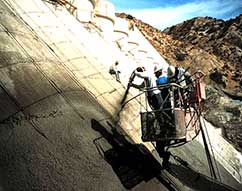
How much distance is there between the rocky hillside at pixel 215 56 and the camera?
22.2m

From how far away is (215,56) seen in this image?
134 feet

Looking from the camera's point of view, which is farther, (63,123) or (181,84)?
(181,84)

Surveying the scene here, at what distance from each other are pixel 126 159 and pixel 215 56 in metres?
34.5

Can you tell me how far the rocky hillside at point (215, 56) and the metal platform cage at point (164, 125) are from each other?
1278cm

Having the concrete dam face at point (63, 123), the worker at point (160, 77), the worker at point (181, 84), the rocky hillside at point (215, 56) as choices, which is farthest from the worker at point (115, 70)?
the rocky hillside at point (215, 56)

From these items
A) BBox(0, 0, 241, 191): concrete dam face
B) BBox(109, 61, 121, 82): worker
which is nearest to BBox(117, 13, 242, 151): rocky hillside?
BBox(109, 61, 121, 82): worker

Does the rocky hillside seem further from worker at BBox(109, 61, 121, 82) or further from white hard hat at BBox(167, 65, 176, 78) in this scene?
white hard hat at BBox(167, 65, 176, 78)

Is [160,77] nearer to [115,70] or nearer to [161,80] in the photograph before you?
[161,80]

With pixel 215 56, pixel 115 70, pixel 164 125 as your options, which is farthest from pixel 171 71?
pixel 215 56

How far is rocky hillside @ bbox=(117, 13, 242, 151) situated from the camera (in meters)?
22.2

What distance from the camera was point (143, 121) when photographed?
7699 millimetres

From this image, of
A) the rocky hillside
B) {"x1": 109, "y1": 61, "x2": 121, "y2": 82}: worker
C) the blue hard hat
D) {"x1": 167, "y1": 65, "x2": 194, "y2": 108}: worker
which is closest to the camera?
{"x1": 167, "y1": 65, "x2": 194, "y2": 108}: worker

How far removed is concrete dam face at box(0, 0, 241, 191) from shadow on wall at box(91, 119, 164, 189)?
1.0 inches

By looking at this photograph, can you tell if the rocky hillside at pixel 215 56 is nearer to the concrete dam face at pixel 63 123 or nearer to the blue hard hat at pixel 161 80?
the concrete dam face at pixel 63 123
